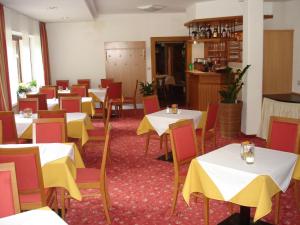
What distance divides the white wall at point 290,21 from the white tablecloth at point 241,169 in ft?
22.3

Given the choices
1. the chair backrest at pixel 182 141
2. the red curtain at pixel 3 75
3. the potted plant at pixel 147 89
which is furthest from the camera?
the potted plant at pixel 147 89

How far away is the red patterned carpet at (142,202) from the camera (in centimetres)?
369

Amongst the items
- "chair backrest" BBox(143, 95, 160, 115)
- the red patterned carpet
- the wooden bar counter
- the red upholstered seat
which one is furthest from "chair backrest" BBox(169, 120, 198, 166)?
the wooden bar counter

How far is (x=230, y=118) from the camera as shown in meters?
6.89

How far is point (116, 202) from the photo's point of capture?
4133mm

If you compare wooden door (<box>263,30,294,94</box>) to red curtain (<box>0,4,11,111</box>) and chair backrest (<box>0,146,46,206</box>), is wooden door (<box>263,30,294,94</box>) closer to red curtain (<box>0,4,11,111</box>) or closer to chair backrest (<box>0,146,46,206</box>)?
red curtain (<box>0,4,11,111</box>)

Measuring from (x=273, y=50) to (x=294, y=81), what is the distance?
3.33ft

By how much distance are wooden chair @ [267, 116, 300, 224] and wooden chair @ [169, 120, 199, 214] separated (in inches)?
33.4

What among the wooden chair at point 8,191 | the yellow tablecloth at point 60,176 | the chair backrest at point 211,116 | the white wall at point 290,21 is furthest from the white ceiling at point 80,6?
the wooden chair at point 8,191

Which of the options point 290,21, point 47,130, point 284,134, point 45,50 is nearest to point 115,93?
point 45,50

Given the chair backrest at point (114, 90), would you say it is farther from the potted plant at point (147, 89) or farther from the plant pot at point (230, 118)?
the plant pot at point (230, 118)

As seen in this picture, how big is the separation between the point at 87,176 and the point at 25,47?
6.51m

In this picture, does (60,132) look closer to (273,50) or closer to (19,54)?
(19,54)

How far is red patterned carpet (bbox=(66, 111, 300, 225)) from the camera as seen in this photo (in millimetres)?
3691
